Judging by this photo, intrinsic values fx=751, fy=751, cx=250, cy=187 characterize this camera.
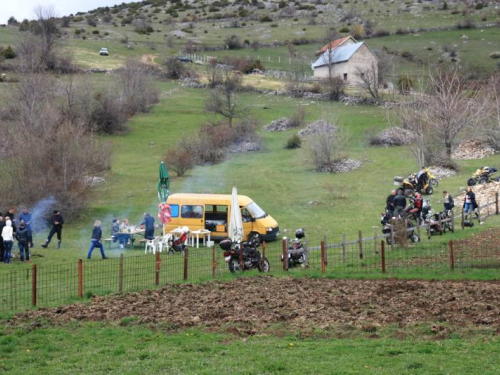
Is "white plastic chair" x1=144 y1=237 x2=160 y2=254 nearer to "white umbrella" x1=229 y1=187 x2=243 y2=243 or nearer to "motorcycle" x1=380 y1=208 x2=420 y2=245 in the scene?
"white umbrella" x1=229 y1=187 x2=243 y2=243

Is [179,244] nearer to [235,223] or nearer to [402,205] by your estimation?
[235,223]

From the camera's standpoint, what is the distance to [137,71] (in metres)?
69.8

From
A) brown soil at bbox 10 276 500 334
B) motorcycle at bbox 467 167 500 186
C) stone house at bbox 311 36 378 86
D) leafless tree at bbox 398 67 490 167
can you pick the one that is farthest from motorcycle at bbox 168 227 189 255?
stone house at bbox 311 36 378 86

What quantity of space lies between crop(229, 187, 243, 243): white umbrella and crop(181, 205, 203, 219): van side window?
213 cm

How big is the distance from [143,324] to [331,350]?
407 centimetres

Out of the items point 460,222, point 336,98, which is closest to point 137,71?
point 336,98

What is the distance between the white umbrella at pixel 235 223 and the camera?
25.9 metres

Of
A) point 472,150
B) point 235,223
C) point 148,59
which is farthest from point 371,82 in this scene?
point 235,223

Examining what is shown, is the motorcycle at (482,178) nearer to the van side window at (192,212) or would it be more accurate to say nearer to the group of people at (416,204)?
the group of people at (416,204)

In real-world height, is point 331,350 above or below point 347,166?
below

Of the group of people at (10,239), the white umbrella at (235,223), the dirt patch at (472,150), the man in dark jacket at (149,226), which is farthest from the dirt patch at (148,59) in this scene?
the group of people at (10,239)

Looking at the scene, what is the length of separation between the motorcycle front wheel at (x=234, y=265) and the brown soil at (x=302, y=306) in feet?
7.35

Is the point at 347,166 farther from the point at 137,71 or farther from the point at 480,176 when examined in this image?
the point at 137,71

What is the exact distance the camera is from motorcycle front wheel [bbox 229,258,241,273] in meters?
20.7
